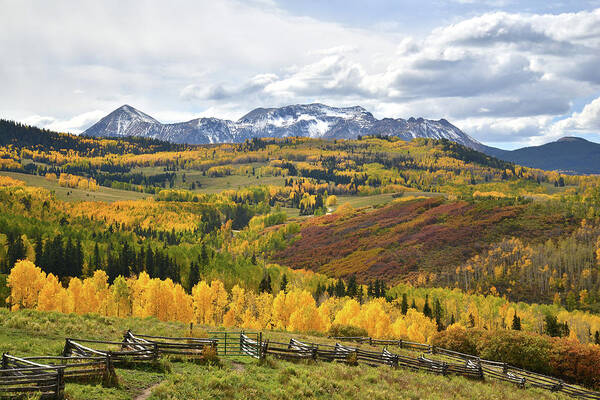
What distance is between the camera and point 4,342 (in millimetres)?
28297

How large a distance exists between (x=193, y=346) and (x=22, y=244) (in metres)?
132

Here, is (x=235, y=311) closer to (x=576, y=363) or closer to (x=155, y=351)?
(x=576, y=363)

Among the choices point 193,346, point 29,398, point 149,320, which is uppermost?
point 29,398

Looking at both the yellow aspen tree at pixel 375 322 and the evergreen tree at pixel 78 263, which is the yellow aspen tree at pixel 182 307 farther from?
the evergreen tree at pixel 78 263

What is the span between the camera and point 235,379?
2498cm

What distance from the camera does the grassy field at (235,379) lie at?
2227 centimetres

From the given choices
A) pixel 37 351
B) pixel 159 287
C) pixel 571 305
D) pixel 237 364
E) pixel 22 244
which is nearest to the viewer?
pixel 37 351

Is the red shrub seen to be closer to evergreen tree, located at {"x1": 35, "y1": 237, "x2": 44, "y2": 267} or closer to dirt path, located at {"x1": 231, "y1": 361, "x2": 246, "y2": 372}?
dirt path, located at {"x1": 231, "y1": 361, "x2": 246, "y2": 372}

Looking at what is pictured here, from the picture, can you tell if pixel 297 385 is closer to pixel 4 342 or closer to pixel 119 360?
pixel 119 360

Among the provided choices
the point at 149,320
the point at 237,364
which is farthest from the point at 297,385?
the point at 149,320

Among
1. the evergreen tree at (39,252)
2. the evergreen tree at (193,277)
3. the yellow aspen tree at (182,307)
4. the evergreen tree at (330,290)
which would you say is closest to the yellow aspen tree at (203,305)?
the yellow aspen tree at (182,307)

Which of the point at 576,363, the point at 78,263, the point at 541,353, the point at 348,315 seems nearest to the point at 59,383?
the point at 541,353

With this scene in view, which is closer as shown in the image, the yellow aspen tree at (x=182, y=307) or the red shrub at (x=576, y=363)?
the red shrub at (x=576, y=363)

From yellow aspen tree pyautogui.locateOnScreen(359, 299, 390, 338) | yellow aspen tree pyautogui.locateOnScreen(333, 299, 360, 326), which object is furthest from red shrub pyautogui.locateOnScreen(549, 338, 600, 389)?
yellow aspen tree pyautogui.locateOnScreen(333, 299, 360, 326)
